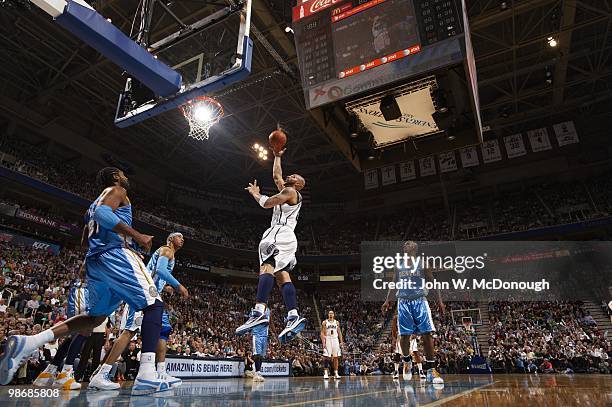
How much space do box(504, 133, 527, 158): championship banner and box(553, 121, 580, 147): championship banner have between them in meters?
1.76

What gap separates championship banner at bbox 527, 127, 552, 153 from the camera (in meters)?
20.1

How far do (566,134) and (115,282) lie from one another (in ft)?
75.9

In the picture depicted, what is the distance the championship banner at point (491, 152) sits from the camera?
68.5 ft

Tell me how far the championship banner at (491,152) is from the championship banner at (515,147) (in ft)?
1.60

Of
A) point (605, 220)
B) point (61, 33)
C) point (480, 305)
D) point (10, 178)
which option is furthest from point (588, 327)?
point (10, 178)

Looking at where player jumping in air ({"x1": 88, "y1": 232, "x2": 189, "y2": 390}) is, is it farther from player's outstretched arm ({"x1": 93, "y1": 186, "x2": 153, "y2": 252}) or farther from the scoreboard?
the scoreboard

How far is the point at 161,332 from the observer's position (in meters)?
4.93

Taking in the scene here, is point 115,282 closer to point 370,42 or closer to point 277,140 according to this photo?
point 277,140

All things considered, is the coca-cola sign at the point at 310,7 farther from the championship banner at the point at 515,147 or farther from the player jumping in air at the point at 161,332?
the championship banner at the point at 515,147

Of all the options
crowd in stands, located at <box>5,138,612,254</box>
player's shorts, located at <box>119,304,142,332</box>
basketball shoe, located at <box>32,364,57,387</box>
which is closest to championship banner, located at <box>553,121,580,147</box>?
crowd in stands, located at <box>5,138,612,254</box>

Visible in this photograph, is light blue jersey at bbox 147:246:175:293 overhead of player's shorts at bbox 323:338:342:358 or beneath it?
overhead

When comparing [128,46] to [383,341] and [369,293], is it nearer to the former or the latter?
[383,341]

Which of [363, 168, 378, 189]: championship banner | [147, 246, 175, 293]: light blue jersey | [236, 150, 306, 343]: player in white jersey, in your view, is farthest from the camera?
[363, 168, 378, 189]: championship banner

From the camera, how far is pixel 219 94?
60.1 ft
